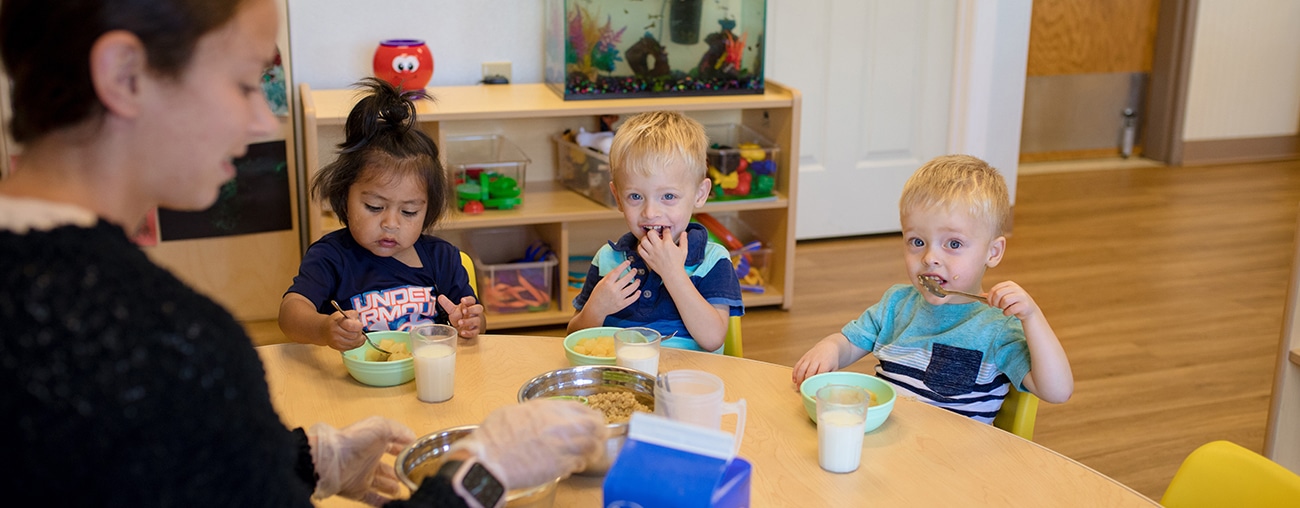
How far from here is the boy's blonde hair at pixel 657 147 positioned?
6.29 ft

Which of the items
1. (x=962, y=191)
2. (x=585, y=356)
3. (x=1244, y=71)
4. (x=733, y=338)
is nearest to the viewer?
(x=585, y=356)

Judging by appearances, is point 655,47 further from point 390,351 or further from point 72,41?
point 72,41

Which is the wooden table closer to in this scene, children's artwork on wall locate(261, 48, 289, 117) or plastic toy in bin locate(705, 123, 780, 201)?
children's artwork on wall locate(261, 48, 289, 117)

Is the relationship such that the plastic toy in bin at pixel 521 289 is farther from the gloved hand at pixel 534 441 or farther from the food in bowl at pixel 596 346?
the gloved hand at pixel 534 441

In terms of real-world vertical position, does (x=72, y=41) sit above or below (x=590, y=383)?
above

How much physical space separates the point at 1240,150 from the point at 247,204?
17.0 ft

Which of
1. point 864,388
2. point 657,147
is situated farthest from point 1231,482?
point 657,147

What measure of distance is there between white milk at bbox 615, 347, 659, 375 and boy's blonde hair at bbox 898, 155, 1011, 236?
1.64 feet

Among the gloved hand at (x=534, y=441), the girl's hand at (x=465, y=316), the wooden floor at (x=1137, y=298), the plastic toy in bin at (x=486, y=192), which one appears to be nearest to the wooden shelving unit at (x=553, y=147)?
the plastic toy in bin at (x=486, y=192)

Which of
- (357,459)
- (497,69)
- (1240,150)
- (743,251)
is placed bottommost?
(743,251)

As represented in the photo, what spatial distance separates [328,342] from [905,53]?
122 inches

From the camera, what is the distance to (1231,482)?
4.40 feet

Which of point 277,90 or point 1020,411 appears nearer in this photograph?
point 1020,411

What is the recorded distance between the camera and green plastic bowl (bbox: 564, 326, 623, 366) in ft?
5.12
